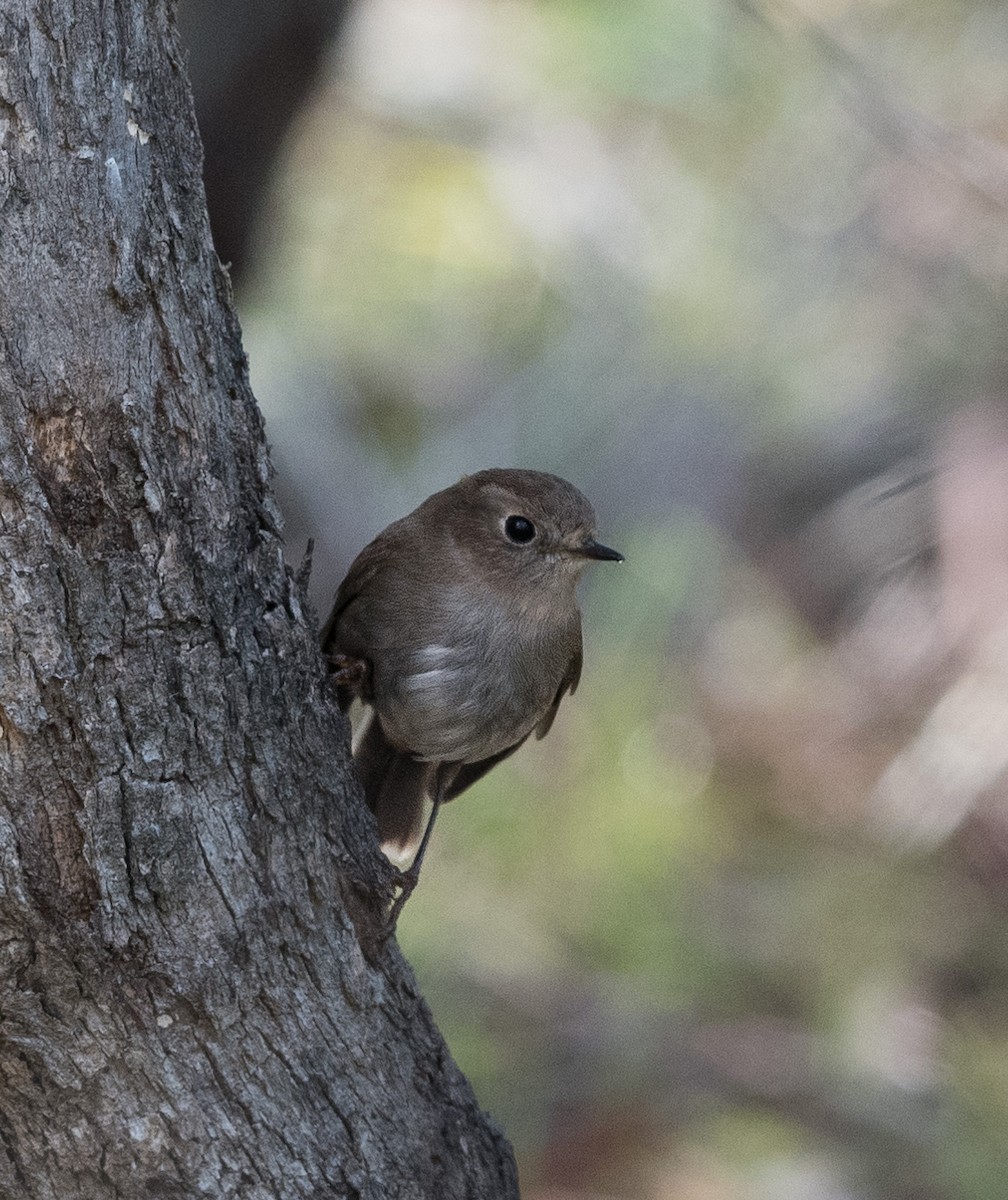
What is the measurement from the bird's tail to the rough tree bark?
53.0 inches

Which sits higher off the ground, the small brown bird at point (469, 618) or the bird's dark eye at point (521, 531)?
the bird's dark eye at point (521, 531)

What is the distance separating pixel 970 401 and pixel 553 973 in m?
2.51

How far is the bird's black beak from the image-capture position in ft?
11.4

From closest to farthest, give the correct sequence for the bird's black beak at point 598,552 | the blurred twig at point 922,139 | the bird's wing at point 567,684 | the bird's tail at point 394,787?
the bird's black beak at point 598,552
the bird's wing at point 567,684
the bird's tail at point 394,787
the blurred twig at point 922,139

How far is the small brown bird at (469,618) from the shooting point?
11.2ft

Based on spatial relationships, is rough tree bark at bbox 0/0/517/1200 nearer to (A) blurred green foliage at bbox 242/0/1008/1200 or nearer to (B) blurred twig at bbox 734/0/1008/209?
(A) blurred green foliage at bbox 242/0/1008/1200

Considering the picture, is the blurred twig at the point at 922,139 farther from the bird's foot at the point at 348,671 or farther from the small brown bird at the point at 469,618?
the bird's foot at the point at 348,671

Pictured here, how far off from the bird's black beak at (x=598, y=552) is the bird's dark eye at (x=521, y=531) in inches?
5.2

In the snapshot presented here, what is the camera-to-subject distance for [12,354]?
195 centimetres

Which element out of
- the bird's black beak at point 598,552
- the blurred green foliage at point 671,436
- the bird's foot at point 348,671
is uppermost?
the blurred green foliage at point 671,436

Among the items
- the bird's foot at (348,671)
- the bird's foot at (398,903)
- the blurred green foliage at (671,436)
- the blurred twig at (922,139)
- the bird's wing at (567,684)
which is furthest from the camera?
the blurred green foliage at (671,436)

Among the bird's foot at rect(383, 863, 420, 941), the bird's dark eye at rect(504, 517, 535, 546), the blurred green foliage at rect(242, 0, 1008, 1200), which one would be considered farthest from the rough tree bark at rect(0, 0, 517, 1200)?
the blurred green foliage at rect(242, 0, 1008, 1200)

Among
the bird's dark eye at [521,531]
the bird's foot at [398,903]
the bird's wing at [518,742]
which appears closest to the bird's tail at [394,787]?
the bird's wing at [518,742]

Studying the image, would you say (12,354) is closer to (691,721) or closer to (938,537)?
(938,537)
